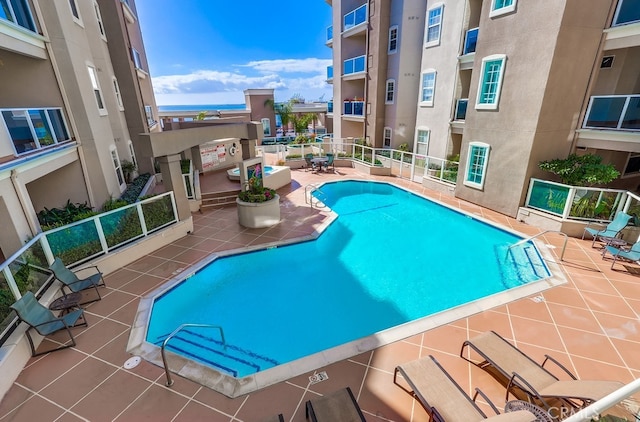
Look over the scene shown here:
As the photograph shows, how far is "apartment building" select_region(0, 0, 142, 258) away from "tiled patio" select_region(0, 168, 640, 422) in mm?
3215

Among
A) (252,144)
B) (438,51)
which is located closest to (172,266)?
(252,144)

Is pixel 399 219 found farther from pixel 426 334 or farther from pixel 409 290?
pixel 426 334

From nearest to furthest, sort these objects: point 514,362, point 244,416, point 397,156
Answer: point 244,416
point 514,362
point 397,156

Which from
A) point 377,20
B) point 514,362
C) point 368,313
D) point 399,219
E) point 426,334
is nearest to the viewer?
point 514,362

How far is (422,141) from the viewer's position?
1728 centimetres

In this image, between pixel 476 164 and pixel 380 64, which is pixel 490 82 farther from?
pixel 380 64

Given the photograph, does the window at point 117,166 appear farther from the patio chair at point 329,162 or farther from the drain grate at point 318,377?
the drain grate at point 318,377

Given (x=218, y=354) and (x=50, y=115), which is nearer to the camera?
(x=218, y=354)

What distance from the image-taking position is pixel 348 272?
8.34 meters

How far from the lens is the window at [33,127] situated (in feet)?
23.2

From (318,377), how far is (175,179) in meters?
7.55

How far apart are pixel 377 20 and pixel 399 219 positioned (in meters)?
14.0

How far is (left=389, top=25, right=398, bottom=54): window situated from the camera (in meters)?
18.1

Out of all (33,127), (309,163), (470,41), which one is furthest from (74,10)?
(470,41)
